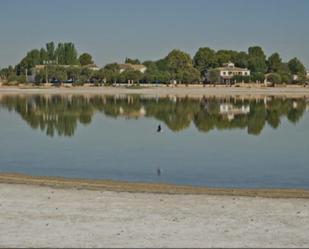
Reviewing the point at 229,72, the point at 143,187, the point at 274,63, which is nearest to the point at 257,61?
the point at 274,63

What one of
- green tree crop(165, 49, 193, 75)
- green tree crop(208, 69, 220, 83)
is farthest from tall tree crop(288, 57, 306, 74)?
green tree crop(165, 49, 193, 75)

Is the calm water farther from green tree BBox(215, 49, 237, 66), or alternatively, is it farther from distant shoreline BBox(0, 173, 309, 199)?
green tree BBox(215, 49, 237, 66)

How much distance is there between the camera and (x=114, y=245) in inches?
353

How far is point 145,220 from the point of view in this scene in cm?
1078

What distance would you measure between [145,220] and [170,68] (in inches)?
5112

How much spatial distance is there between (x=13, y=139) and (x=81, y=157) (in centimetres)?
837

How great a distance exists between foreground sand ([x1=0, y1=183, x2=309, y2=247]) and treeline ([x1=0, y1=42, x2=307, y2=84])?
119m

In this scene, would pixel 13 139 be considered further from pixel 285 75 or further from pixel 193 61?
pixel 193 61

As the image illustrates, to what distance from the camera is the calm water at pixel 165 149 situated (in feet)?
62.6

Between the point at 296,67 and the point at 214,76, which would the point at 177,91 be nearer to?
the point at 214,76

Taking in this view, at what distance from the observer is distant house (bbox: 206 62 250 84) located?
148 m

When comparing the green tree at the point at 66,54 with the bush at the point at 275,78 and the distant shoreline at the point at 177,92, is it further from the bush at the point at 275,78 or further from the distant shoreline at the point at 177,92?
the bush at the point at 275,78

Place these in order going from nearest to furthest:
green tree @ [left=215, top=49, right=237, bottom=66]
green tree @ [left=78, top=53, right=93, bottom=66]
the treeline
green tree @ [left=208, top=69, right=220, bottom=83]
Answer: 1. the treeline
2. green tree @ [left=208, top=69, right=220, bottom=83]
3. green tree @ [left=215, top=49, right=237, bottom=66]
4. green tree @ [left=78, top=53, right=93, bottom=66]

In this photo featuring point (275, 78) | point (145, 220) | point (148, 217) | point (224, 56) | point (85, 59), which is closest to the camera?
point (145, 220)
